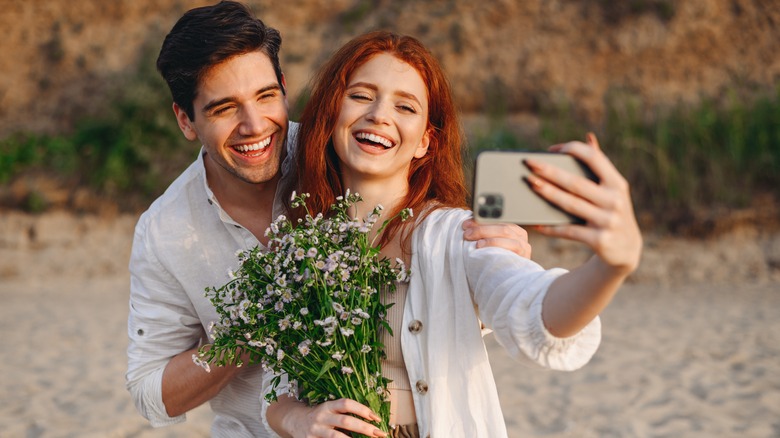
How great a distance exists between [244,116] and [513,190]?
1505 mm

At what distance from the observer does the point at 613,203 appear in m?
1.37

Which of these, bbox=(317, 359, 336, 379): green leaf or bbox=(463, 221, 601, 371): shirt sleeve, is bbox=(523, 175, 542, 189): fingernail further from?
bbox=(317, 359, 336, 379): green leaf

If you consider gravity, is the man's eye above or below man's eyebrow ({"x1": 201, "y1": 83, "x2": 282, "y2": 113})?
below

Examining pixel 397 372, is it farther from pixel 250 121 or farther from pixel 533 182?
pixel 250 121

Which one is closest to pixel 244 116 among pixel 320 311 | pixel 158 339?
pixel 158 339

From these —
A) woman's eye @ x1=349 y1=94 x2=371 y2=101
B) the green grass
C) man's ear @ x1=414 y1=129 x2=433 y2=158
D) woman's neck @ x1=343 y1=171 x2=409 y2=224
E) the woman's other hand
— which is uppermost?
the green grass

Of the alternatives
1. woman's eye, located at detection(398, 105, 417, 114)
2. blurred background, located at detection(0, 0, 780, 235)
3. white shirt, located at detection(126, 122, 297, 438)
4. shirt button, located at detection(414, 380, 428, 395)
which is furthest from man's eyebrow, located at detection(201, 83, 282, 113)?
blurred background, located at detection(0, 0, 780, 235)

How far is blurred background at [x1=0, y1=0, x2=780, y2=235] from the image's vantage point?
9977 millimetres

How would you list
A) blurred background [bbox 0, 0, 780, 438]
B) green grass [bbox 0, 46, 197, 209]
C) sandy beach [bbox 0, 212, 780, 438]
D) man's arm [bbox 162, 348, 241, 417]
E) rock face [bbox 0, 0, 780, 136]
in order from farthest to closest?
rock face [bbox 0, 0, 780, 136], green grass [bbox 0, 46, 197, 209], blurred background [bbox 0, 0, 780, 438], sandy beach [bbox 0, 212, 780, 438], man's arm [bbox 162, 348, 241, 417]

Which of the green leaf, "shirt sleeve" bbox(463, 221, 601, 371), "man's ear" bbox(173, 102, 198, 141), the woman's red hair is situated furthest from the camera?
"man's ear" bbox(173, 102, 198, 141)

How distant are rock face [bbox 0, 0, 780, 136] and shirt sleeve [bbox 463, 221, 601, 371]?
952 cm

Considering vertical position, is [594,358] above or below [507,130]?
below

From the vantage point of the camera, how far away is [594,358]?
7102 mm

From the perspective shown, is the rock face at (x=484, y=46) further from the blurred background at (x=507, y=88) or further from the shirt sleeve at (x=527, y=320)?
the shirt sleeve at (x=527, y=320)
